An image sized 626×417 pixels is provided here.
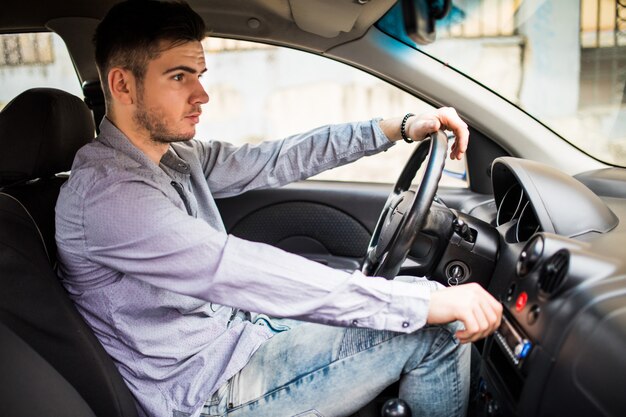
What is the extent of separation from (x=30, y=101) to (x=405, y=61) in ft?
3.85

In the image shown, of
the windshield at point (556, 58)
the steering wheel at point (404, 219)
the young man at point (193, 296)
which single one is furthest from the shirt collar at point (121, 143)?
the windshield at point (556, 58)

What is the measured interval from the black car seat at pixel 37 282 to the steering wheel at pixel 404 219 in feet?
2.15

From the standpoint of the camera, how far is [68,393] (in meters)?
1.20

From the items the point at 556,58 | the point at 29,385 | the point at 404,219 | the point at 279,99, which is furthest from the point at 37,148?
the point at 279,99

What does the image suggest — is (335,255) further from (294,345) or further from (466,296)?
(466,296)

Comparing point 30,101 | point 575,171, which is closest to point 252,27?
point 30,101

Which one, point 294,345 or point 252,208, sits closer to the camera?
point 294,345

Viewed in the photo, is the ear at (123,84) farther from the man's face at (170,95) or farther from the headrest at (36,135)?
the headrest at (36,135)

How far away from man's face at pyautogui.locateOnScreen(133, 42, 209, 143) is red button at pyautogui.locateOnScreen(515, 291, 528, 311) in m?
0.85

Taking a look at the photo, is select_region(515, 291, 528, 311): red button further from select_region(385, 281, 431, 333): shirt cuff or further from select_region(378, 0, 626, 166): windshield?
select_region(378, 0, 626, 166): windshield

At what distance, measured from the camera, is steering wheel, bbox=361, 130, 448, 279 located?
1.36m

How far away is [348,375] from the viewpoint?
1.31 metres

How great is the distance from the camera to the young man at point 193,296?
44.9 inches

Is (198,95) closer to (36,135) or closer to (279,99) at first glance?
(36,135)
